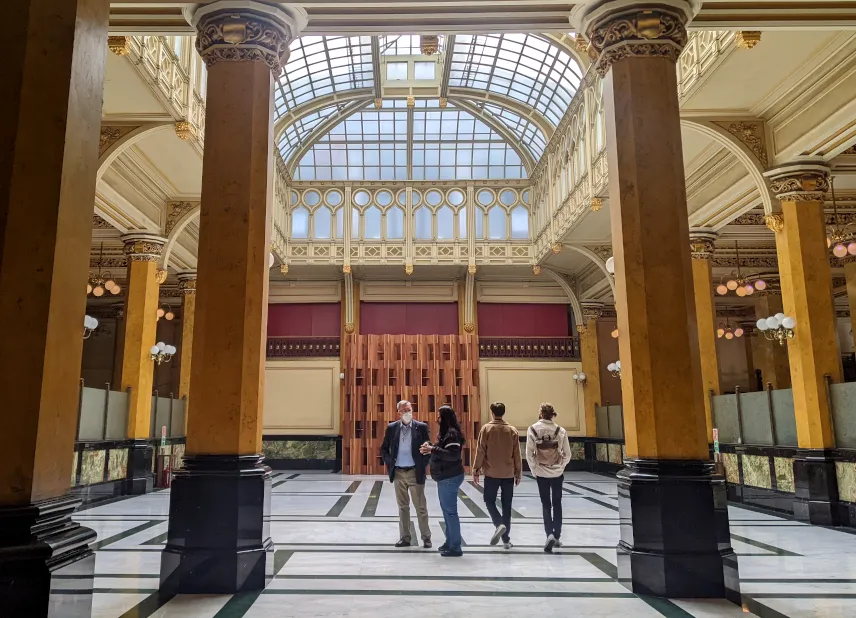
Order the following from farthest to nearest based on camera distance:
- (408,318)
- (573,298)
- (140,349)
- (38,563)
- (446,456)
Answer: (408,318), (573,298), (140,349), (446,456), (38,563)

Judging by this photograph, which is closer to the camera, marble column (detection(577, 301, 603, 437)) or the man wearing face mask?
the man wearing face mask

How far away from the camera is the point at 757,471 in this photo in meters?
10.8

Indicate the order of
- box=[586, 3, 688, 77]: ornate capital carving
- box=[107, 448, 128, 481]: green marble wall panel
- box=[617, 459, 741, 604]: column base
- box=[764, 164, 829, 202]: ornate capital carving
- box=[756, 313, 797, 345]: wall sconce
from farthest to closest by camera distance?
1. box=[107, 448, 128, 481]: green marble wall panel
2. box=[764, 164, 829, 202]: ornate capital carving
3. box=[756, 313, 797, 345]: wall sconce
4. box=[586, 3, 688, 77]: ornate capital carving
5. box=[617, 459, 741, 604]: column base

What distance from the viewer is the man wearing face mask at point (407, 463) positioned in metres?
6.50

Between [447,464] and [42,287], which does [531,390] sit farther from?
[42,287]

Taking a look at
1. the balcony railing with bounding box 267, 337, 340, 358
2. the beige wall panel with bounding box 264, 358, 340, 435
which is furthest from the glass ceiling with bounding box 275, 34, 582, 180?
the beige wall panel with bounding box 264, 358, 340, 435

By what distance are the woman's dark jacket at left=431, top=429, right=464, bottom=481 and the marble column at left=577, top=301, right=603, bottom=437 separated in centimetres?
1373

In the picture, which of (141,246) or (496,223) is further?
(496,223)

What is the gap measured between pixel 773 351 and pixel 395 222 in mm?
11317

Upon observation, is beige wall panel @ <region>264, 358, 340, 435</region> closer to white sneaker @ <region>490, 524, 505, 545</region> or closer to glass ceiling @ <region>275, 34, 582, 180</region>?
glass ceiling @ <region>275, 34, 582, 180</region>

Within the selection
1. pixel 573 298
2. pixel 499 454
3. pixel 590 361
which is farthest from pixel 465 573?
pixel 573 298

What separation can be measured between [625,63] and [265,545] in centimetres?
504

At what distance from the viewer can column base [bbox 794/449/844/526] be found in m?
8.65

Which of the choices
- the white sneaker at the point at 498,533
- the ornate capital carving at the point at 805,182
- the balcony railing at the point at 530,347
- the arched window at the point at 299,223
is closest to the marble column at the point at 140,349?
the arched window at the point at 299,223
